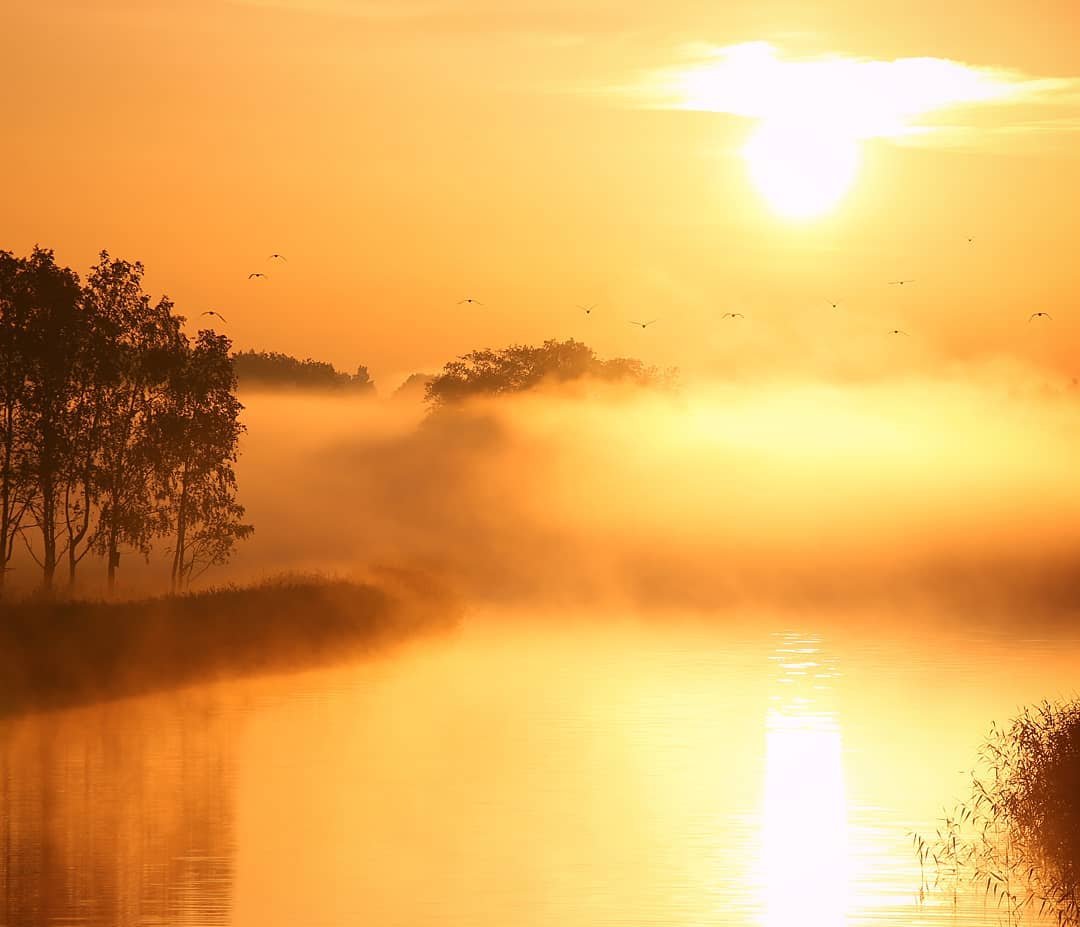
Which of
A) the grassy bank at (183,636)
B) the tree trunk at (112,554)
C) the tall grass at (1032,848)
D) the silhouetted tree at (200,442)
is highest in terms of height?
the silhouetted tree at (200,442)

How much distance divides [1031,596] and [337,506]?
6824 cm

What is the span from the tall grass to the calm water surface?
0.93m

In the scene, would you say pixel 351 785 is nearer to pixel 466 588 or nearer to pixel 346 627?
pixel 346 627

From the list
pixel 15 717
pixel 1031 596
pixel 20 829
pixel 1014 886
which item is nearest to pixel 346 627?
pixel 15 717

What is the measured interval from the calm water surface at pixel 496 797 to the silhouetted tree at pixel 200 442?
9204 mm

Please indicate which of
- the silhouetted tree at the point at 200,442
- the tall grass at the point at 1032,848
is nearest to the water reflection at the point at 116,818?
the tall grass at the point at 1032,848

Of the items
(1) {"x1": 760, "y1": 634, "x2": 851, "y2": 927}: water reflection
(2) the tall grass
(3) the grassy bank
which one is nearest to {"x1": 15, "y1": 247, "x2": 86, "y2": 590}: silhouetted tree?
(3) the grassy bank

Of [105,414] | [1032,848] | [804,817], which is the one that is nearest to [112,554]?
[105,414]

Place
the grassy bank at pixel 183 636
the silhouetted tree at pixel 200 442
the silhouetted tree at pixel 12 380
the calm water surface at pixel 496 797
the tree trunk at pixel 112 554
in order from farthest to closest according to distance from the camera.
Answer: the silhouetted tree at pixel 200 442 < the tree trunk at pixel 112 554 < the silhouetted tree at pixel 12 380 < the grassy bank at pixel 183 636 < the calm water surface at pixel 496 797

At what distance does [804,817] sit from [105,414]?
1749 inches

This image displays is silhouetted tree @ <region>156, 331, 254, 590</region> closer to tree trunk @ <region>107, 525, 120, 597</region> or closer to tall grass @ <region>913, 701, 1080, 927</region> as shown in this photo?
tree trunk @ <region>107, 525, 120, 597</region>

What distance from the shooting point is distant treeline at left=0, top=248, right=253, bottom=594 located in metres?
77.8

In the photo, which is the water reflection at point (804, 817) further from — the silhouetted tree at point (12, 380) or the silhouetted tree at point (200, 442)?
the silhouetted tree at point (12, 380)

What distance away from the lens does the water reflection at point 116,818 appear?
35281 mm
